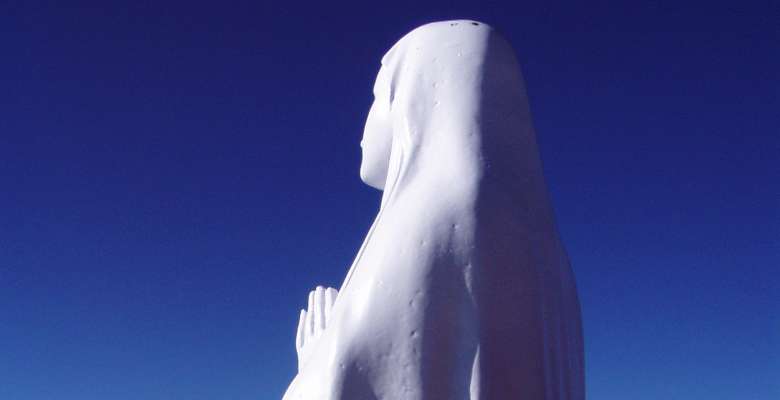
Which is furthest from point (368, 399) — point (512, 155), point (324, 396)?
point (512, 155)

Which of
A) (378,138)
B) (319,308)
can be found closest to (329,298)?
(319,308)

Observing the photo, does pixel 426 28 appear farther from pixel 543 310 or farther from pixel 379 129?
pixel 543 310

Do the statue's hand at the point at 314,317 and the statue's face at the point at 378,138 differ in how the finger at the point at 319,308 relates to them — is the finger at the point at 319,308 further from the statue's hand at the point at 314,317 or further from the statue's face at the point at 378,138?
the statue's face at the point at 378,138

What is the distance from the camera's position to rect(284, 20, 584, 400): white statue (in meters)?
3.60

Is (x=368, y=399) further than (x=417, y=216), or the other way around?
(x=417, y=216)

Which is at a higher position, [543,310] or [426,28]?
[426,28]

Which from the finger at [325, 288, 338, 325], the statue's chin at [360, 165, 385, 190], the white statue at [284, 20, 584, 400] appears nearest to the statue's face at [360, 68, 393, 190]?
the statue's chin at [360, 165, 385, 190]

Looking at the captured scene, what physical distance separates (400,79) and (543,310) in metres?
1.58

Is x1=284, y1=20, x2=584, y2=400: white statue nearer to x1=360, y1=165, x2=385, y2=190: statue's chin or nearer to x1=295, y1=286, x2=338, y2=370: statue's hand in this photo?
x1=360, y1=165, x2=385, y2=190: statue's chin

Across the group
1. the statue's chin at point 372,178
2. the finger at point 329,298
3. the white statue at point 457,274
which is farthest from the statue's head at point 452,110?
the finger at point 329,298

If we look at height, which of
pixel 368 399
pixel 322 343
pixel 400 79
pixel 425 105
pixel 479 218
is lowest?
pixel 368 399

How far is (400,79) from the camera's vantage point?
4547 millimetres

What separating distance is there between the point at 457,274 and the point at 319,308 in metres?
1.53

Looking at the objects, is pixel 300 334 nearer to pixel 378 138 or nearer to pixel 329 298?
pixel 329 298
